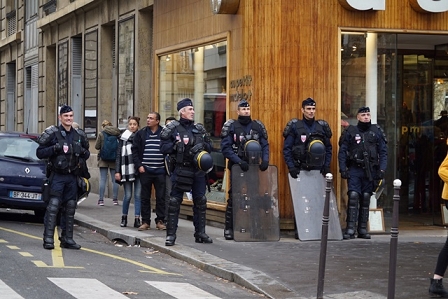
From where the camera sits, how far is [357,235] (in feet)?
49.3

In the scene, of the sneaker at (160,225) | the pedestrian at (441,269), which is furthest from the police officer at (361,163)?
the pedestrian at (441,269)

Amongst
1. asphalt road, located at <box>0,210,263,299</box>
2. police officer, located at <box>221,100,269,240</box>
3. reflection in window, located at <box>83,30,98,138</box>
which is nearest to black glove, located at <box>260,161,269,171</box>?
police officer, located at <box>221,100,269,240</box>

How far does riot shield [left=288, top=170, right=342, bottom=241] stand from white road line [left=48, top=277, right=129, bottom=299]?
4779 millimetres

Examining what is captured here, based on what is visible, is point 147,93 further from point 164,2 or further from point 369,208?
point 369,208

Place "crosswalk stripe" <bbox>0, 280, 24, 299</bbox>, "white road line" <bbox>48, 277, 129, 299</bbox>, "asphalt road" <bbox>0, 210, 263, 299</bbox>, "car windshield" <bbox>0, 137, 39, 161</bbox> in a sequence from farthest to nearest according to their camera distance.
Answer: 1. "car windshield" <bbox>0, 137, 39, 161</bbox>
2. "asphalt road" <bbox>0, 210, 263, 299</bbox>
3. "white road line" <bbox>48, 277, 129, 299</bbox>
4. "crosswalk stripe" <bbox>0, 280, 24, 299</bbox>

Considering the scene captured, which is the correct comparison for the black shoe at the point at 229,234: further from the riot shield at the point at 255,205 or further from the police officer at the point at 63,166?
the police officer at the point at 63,166

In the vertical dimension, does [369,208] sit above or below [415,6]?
below

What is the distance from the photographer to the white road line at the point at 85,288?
31.6 ft

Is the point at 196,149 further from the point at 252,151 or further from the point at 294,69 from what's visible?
the point at 294,69

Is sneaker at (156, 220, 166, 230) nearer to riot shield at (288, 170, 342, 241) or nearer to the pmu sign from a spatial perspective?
riot shield at (288, 170, 342, 241)

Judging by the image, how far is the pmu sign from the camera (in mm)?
15188

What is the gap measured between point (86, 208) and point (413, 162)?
683 centimetres

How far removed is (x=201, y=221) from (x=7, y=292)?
4.82 metres

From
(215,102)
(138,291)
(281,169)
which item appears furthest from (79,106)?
(138,291)
